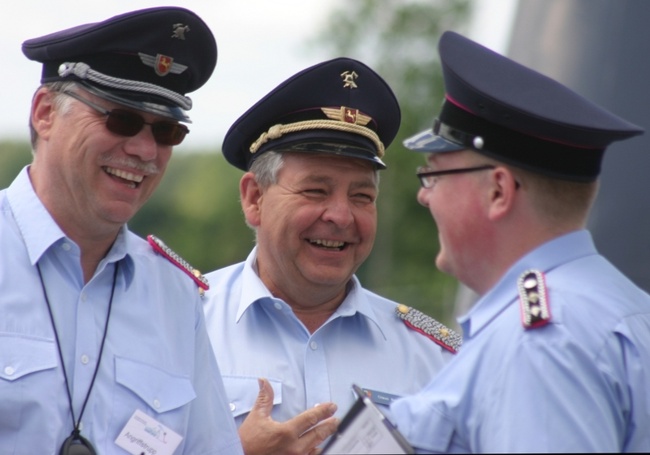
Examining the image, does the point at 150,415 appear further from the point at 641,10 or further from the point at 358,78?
the point at 641,10

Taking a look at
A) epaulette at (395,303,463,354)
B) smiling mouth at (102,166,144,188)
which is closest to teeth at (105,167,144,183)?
smiling mouth at (102,166,144,188)

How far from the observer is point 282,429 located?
12.4 ft

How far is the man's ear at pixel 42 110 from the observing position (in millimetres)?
3695

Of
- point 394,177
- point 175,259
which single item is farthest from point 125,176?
point 394,177

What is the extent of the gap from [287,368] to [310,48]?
119 feet

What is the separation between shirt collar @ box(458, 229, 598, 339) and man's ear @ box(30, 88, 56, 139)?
5.39ft

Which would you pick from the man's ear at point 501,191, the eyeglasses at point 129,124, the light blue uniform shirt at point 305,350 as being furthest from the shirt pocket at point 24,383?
the man's ear at point 501,191

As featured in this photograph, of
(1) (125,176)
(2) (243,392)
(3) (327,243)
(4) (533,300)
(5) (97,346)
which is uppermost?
(4) (533,300)

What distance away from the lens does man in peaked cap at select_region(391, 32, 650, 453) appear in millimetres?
2488

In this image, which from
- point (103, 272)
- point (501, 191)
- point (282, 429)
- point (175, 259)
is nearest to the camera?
point (501, 191)

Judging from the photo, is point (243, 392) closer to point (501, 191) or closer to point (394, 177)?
point (501, 191)

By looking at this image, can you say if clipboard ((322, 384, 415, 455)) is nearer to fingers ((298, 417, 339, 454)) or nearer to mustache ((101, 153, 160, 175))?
fingers ((298, 417, 339, 454))

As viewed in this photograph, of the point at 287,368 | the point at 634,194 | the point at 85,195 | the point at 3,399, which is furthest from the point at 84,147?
the point at 634,194

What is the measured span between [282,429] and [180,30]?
1.37 m
